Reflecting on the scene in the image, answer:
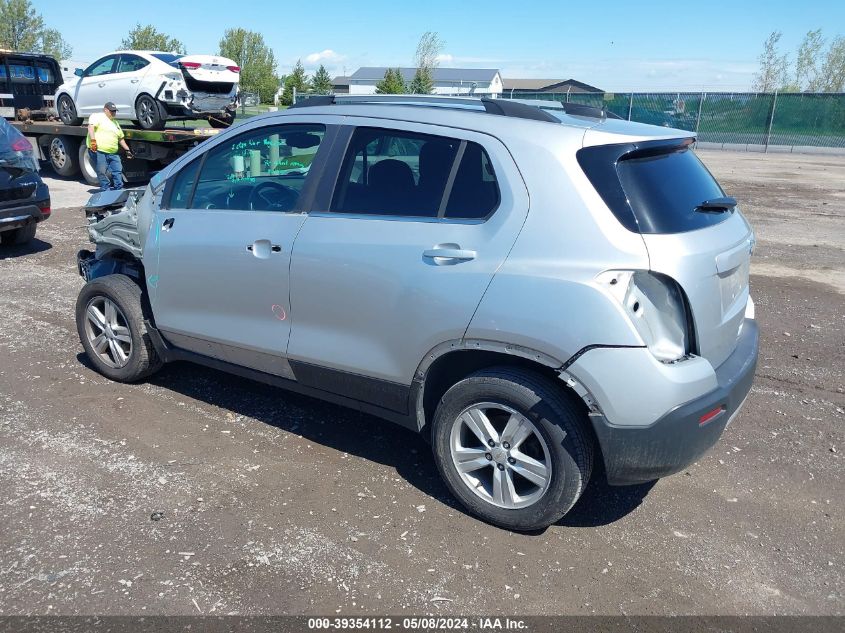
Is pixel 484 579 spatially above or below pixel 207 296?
below

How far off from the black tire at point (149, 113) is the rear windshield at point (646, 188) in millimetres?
12365

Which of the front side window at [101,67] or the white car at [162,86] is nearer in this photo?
the white car at [162,86]

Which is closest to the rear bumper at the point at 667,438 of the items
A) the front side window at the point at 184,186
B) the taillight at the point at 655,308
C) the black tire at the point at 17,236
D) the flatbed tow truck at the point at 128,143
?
the taillight at the point at 655,308

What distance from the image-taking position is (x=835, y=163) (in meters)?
24.3

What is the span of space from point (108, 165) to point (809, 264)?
466 inches

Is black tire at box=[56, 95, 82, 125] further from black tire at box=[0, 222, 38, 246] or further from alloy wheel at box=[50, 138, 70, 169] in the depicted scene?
black tire at box=[0, 222, 38, 246]

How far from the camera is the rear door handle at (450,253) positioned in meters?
3.14

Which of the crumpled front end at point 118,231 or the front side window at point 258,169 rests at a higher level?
the front side window at point 258,169

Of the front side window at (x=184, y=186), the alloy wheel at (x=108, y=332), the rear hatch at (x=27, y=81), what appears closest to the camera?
the front side window at (x=184, y=186)

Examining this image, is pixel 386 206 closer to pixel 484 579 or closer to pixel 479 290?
pixel 479 290

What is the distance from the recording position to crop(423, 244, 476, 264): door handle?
3.14m

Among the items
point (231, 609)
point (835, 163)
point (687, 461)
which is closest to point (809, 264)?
point (687, 461)

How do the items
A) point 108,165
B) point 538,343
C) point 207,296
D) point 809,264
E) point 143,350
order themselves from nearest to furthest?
point 538,343 < point 207,296 < point 143,350 < point 809,264 < point 108,165

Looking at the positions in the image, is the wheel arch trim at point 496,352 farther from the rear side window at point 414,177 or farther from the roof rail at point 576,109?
the roof rail at point 576,109
